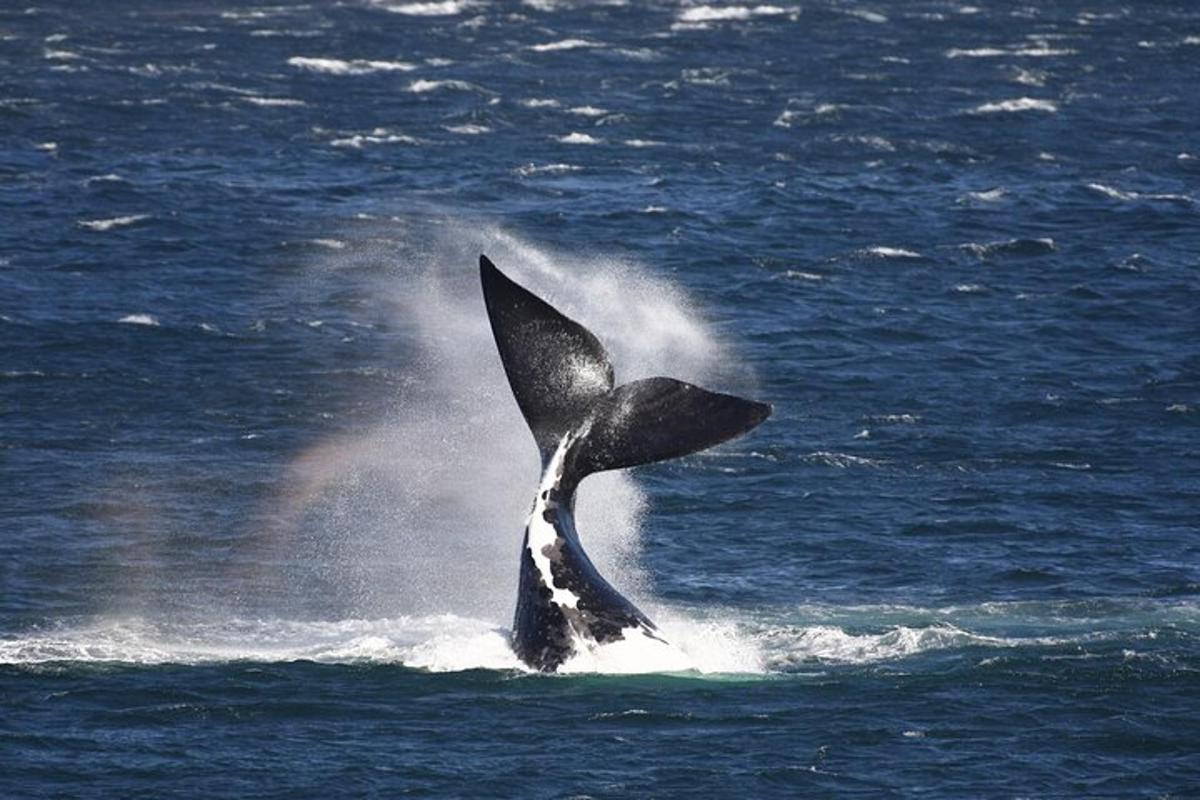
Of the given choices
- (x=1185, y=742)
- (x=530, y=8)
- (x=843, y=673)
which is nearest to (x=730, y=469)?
(x=843, y=673)

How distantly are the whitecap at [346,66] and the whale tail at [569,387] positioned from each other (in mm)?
85154

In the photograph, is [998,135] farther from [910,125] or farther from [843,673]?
[843,673]

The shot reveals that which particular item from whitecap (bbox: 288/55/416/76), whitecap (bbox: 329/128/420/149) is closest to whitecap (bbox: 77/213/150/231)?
whitecap (bbox: 329/128/420/149)

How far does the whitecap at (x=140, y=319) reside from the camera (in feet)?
223

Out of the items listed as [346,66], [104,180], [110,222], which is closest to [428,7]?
[346,66]

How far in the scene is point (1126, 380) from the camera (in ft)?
204

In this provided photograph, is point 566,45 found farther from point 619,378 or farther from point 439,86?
point 619,378

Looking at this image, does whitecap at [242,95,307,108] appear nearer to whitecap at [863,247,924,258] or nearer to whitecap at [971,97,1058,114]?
whitecap at [971,97,1058,114]

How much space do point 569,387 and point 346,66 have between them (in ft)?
291

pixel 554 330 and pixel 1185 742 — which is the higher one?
pixel 554 330

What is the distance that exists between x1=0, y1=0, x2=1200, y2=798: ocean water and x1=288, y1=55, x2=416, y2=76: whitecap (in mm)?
362

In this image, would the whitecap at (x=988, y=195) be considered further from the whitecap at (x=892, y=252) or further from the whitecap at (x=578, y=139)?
the whitecap at (x=578, y=139)

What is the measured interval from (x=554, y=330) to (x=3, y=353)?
33.2 metres

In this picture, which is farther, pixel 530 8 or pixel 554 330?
pixel 530 8
